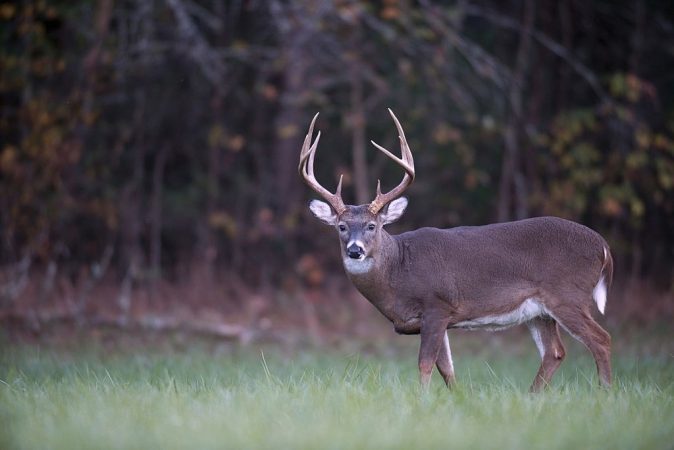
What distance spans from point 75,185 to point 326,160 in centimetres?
414

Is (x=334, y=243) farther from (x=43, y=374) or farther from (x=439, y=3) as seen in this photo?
(x=43, y=374)

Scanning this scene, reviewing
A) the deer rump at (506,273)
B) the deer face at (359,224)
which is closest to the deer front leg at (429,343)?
the deer rump at (506,273)

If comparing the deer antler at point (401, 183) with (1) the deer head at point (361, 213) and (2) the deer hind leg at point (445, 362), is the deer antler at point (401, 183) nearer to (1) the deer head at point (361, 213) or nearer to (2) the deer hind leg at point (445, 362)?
(1) the deer head at point (361, 213)

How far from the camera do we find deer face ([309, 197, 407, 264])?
22.5 ft

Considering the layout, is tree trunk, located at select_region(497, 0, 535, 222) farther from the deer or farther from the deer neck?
the deer neck

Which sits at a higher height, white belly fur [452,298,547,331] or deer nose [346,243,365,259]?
deer nose [346,243,365,259]

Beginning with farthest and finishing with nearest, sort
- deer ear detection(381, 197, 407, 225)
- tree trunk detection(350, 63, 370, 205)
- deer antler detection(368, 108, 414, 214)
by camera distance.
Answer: tree trunk detection(350, 63, 370, 205) < deer ear detection(381, 197, 407, 225) < deer antler detection(368, 108, 414, 214)

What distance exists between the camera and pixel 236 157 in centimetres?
1588

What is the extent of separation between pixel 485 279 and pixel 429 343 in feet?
2.07

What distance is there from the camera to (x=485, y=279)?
6.87 m

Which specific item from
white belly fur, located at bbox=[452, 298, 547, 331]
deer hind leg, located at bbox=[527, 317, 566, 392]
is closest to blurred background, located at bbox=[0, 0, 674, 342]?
deer hind leg, located at bbox=[527, 317, 566, 392]

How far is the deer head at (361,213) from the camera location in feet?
22.8

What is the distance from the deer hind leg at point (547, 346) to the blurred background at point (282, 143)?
17.3 feet

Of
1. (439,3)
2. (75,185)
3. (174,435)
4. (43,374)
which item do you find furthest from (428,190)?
(174,435)
